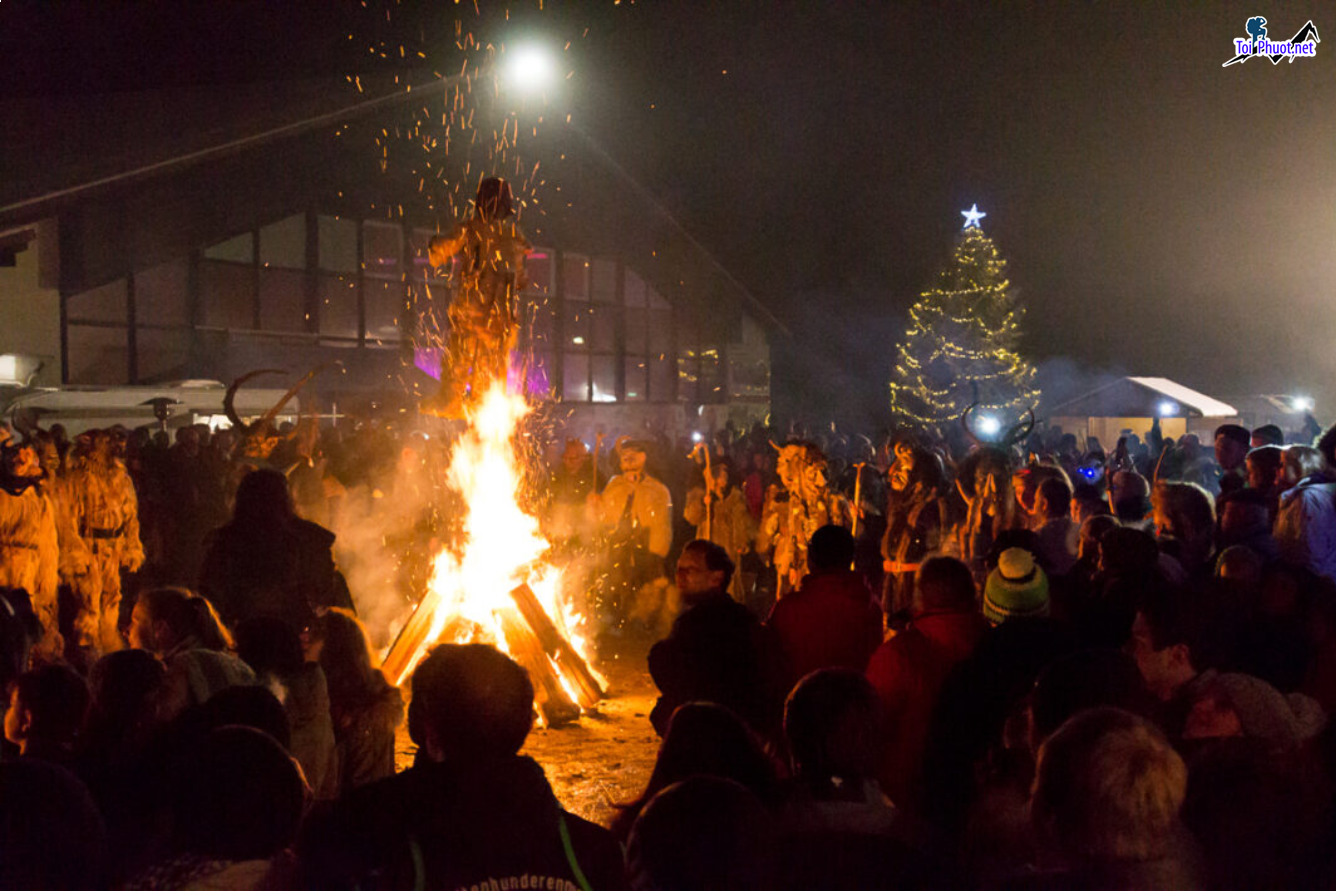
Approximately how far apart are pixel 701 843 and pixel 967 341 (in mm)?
39629

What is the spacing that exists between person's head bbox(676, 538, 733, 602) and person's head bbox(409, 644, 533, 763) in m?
2.20

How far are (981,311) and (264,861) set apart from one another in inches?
1579

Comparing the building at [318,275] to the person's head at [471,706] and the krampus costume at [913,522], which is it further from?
the person's head at [471,706]

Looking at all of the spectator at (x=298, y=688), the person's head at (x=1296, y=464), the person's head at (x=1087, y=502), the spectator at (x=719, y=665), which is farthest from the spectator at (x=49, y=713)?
the person's head at (x=1296, y=464)

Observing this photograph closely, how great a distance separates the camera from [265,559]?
5871 millimetres

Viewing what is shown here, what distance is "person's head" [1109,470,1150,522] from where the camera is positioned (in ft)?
24.3

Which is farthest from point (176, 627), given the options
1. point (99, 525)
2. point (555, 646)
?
point (99, 525)

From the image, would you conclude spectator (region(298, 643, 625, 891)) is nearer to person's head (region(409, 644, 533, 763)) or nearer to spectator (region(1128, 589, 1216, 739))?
person's head (region(409, 644, 533, 763))

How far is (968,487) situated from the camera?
363 inches

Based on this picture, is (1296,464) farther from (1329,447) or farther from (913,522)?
(913,522)

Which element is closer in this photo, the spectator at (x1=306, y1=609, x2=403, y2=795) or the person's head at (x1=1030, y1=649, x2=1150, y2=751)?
the person's head at (x1=1030, y1=649, x2=1150, y2=751)

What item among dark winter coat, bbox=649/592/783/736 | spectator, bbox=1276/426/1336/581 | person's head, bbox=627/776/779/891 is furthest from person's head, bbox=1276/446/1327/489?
person's head, bbox=627/776/779/891

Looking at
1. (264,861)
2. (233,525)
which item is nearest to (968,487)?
(233,525)

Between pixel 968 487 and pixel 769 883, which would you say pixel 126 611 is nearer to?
pixel 968 487
